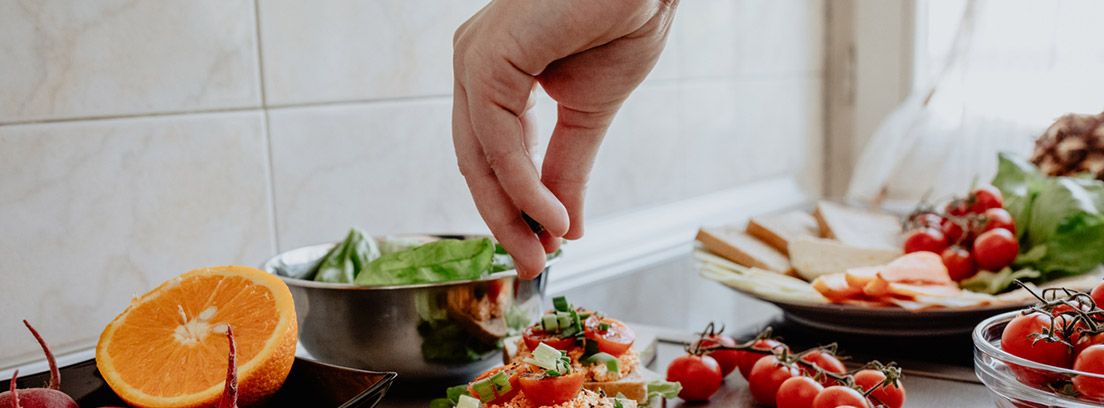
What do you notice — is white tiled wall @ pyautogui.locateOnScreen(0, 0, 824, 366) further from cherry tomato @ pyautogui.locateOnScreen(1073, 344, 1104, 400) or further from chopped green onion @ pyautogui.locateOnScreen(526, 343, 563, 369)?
cherry tomato @ pyautogui.locateOnScreen(1073, 344, 1104, 400)

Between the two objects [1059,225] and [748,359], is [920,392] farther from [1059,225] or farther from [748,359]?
[1059,225]

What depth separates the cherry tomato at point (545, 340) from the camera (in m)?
0.87

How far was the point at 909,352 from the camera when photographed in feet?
3.61

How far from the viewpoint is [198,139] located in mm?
1076

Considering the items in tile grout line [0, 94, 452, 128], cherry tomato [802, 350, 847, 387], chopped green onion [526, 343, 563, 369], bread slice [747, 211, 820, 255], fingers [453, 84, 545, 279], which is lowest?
cherry tomato [802, 350, 847, 387]

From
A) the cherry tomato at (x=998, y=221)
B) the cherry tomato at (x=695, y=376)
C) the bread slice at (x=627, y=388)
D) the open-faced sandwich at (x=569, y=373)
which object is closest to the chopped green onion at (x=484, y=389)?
the open-faced sandwich at (x=569, y=373)

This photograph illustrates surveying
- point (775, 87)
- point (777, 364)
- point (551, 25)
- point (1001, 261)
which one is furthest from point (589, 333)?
point (775, 87)

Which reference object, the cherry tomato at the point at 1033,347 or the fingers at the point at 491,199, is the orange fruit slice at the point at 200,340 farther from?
the cherry tomato at the point at 1033,347

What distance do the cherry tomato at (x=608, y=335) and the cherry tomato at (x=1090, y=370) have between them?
13.9 inches

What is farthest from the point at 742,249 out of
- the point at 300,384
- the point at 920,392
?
the point at 300,384

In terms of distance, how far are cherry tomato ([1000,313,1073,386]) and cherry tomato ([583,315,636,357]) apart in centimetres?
31

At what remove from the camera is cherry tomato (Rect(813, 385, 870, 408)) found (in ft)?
2.63

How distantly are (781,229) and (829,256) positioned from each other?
15 centimetres

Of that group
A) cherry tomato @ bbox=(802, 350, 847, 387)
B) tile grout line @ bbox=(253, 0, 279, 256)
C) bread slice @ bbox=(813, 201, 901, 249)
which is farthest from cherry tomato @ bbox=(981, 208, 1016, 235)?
tile grout line @ bbox=(253, 0, 279, 256)
